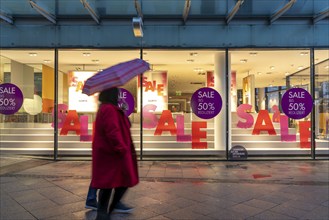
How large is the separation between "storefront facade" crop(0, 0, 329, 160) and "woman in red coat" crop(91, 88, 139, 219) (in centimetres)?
520

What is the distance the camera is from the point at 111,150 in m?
3.40

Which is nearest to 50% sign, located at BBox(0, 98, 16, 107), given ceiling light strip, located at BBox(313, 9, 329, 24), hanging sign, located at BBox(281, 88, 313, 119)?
hanging sign, located at BBox(281, 88, 313, 119)

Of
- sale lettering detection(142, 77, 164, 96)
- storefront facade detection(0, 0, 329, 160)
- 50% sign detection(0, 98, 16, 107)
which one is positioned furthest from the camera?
sale lettering detection(142, 77, 164, 96)

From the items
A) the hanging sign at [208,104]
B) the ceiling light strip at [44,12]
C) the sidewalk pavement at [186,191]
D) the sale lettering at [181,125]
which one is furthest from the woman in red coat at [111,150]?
the sale lettering at [181,125]

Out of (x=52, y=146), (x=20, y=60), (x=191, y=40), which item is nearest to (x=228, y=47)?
(x=191, y=40)

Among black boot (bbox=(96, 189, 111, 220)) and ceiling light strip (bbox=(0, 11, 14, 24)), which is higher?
ceiling light strip (bbox=(0, 11, 14, 24))

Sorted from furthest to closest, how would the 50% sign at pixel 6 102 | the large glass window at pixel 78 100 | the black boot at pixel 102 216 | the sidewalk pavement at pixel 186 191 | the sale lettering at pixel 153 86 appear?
the sale lettering at pixel 153 86 → the large glass window at pixel 78 100 → the 50% sign at pixel 6 102 → the sidewalk pavement at pixel 186 191 → the black boot at pixel 102 216

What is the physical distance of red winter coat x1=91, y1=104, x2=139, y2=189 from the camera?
340cm

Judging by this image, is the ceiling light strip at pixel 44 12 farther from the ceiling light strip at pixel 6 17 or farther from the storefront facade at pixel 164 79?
the ceiling light strip at pixel 6 17

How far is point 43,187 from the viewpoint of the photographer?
623cm

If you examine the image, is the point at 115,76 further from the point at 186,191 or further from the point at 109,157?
the point at 186,191

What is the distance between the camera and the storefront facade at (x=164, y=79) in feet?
30.5

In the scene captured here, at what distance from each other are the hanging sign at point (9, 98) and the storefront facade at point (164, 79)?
0.10ft

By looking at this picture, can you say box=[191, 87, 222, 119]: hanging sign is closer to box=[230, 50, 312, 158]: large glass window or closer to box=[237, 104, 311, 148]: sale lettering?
box=[230, 50, 312, 158]: large glass window
